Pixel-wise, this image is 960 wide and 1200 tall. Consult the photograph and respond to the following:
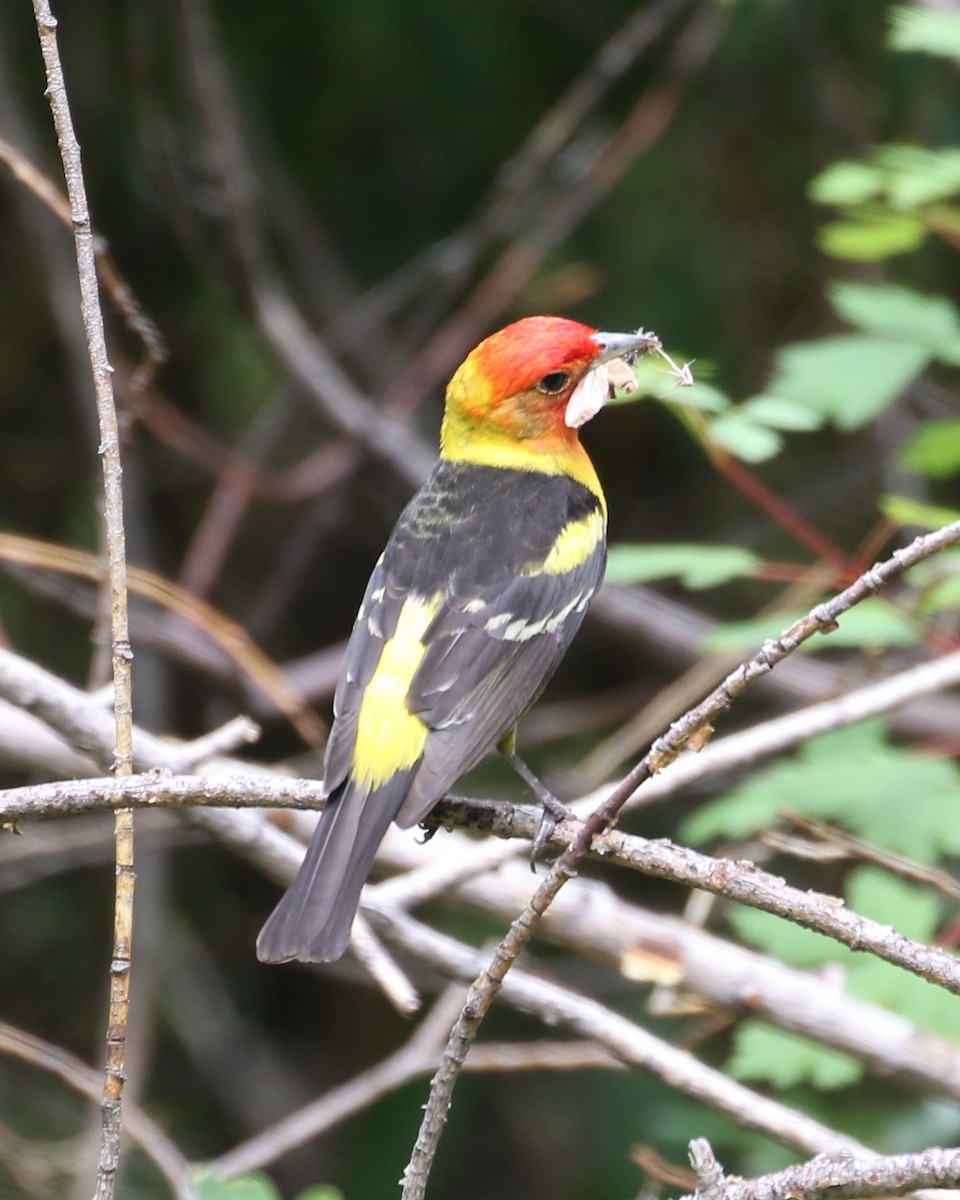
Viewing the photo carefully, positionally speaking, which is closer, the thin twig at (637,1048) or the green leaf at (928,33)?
the thin twig at (637,1048)

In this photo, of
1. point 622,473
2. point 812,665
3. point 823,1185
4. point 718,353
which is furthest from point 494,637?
point 622,473

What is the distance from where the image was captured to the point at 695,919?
327 centimetres

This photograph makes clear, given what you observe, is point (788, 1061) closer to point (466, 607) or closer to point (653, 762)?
point (466, 607)

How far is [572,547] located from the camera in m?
3.30

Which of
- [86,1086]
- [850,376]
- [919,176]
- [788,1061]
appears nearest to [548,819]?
[86,1086]

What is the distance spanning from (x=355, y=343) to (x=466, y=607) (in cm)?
279

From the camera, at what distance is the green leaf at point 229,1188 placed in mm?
2115

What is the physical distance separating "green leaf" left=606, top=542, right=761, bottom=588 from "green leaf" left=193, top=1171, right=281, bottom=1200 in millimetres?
1472

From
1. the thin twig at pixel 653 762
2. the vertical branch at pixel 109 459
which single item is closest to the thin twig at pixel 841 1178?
the thin twig at pixel 653 762

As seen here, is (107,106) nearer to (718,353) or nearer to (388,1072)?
(718,353)

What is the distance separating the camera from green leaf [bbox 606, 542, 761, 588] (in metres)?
3.13

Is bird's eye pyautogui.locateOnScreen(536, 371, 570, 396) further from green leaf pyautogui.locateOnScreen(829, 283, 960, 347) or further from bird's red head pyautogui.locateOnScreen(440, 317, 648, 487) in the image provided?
green leaf pyautogui.locateOnScreen(829, 283, 960, 347)

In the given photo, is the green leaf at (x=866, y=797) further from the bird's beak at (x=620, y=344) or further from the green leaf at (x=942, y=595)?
the bird's beak at (x=620, y=344)

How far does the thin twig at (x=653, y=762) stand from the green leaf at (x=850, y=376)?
169cm
